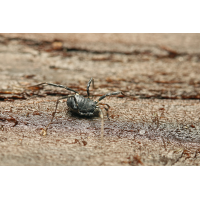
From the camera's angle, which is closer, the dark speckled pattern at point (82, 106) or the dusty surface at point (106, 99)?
the dusty surface at point (106, 99)

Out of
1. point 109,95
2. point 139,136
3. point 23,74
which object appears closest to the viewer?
point 139,136

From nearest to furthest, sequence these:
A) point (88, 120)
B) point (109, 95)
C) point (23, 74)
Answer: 1. point (88, 120)
2. point (109, 95)
3. point (23, 74)

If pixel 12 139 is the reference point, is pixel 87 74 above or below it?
above

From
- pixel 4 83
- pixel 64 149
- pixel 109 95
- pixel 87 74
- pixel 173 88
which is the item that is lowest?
pixel 64 149

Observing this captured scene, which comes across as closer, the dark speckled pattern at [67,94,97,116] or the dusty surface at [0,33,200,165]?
the dusty surface at [0,33,200,165]

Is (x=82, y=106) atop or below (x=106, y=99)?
below

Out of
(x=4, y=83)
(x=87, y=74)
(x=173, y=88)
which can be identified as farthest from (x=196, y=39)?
(x=4, y=83)

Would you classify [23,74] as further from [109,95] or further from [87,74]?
[109,95]

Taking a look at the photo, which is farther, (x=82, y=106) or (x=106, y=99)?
(x=106, y=99)
